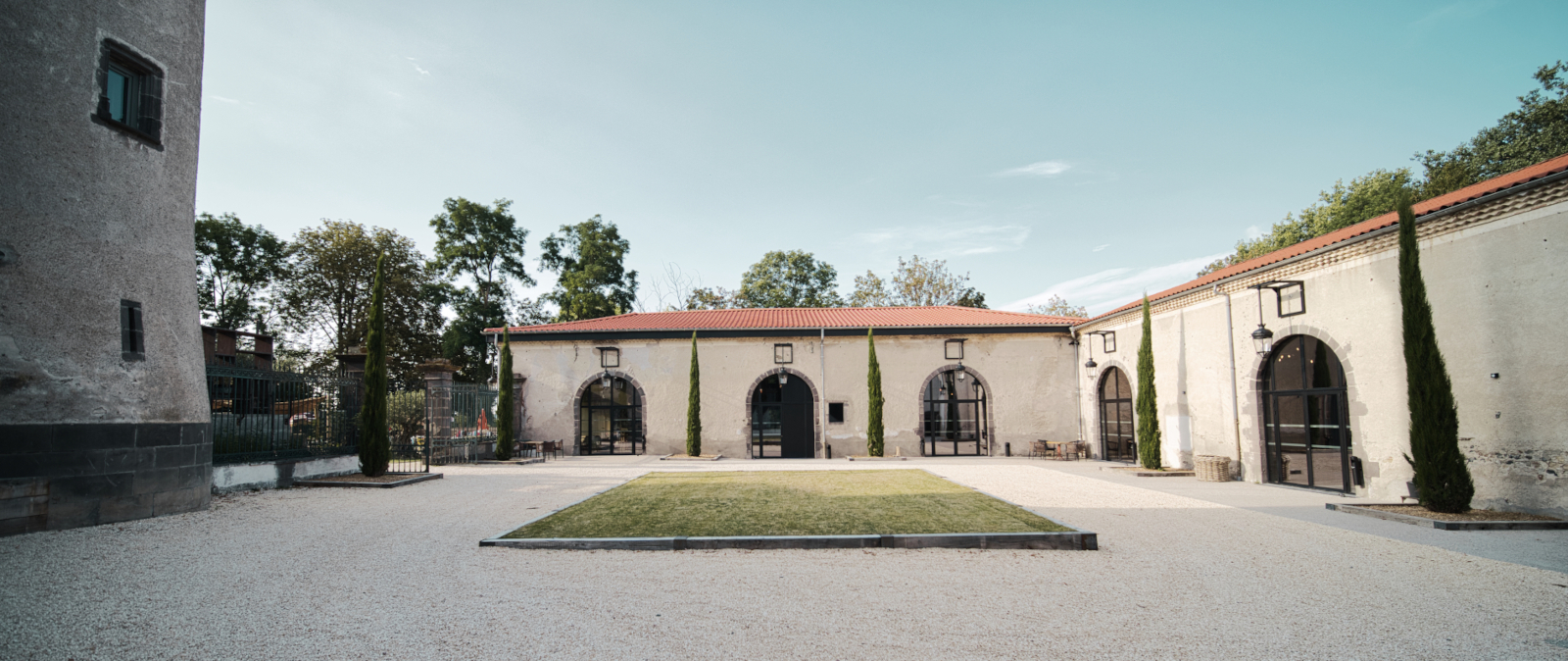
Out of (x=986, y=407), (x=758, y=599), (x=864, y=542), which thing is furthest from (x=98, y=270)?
(x=986, y=407)

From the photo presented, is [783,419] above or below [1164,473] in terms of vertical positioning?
above

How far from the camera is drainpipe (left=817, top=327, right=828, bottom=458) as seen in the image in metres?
19.3

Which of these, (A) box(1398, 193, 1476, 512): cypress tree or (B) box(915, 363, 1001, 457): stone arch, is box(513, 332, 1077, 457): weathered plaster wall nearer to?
(B) box(915, 363, 1001, 457): stone arch

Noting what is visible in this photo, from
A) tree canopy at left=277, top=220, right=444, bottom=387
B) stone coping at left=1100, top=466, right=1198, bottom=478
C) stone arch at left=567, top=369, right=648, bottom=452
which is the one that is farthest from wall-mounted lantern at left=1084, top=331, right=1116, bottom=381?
tree canopy at left=277, top=220, right=444, bottom=387

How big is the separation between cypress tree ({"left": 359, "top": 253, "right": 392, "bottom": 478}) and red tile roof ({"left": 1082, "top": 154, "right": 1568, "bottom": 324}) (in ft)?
48.3

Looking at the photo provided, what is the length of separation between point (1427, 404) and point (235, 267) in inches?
1425

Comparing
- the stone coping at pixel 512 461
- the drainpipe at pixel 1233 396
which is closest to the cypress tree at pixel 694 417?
the stone coping at pixel 512 461

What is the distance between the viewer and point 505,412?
17781 mm

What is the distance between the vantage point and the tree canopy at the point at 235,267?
28172 millimetres

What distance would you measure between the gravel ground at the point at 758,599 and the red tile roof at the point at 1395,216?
459 cm

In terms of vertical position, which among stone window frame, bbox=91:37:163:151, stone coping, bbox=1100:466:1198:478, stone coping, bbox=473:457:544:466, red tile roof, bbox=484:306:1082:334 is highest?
stone window frame, bbox=91:37:163:151

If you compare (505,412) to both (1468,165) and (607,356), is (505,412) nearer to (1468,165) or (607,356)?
(607,356)

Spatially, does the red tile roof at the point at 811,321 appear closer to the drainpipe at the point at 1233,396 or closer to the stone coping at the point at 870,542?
the drainpipe at the point at 1233,396

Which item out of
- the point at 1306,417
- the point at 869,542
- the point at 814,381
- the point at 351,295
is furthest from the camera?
the point at 351,295
